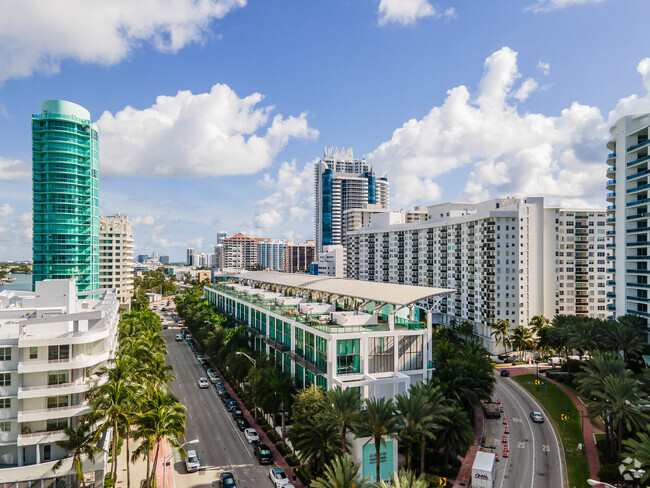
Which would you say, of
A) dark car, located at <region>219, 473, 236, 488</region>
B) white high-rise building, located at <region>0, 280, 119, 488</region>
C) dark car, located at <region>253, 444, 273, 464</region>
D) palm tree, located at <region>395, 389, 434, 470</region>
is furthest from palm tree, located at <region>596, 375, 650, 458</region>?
white high-rise building, located at <region>0, 280, 119, 488</region>

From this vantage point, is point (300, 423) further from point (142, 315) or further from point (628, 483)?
point (142, 315)

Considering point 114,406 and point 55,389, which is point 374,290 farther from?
point 55,389

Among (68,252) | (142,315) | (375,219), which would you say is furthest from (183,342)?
(375,219)

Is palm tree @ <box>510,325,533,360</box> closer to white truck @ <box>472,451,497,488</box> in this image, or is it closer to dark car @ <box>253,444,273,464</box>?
white truck @ <box>472,451,497,488</box>

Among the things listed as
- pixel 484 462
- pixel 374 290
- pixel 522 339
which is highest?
pixel 374 290

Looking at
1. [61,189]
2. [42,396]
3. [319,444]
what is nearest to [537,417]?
[319,444]

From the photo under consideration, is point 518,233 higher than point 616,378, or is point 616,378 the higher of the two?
point 518,233
